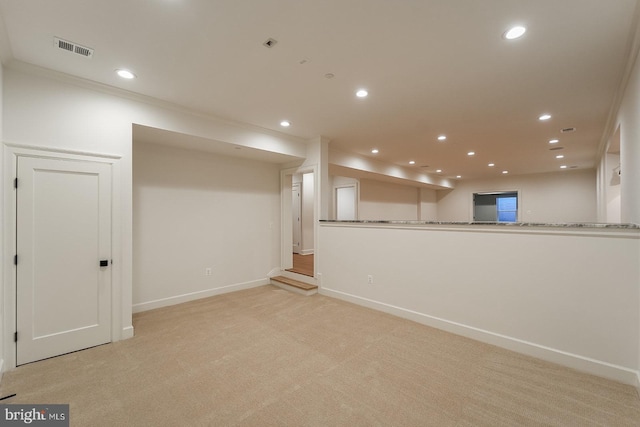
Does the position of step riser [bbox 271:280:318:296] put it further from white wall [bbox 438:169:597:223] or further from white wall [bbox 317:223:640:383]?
white wall [bbox 438:169:597:223]

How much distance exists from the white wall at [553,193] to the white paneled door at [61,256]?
10.9m

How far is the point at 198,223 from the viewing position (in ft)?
14.4

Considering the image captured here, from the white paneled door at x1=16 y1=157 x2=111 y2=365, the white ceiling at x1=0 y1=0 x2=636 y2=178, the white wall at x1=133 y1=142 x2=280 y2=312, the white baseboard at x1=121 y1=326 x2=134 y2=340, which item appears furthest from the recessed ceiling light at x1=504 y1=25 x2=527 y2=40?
the white baseboard at x1=121 y1=326 x2=134 y2=340

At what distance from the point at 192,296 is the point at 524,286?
4442 millimetres

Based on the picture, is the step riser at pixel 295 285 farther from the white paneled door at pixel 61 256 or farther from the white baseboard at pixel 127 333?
the white paneled door at pixel 61 256

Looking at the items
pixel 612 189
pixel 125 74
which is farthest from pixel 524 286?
pixel 125 74

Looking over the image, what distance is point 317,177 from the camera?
475 centimetres

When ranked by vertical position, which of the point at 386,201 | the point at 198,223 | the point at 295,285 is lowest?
the point at 295,285

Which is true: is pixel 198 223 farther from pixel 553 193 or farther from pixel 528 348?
pixel 553 193

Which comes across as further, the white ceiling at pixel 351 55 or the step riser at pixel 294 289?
the step riser at pixel 294 289

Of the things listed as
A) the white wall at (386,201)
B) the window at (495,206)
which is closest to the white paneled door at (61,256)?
the white wall at (386,201)

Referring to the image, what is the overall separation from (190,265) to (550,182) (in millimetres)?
10426

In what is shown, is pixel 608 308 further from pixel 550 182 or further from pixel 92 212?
pixel 550 182

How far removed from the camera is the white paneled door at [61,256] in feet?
8.20
